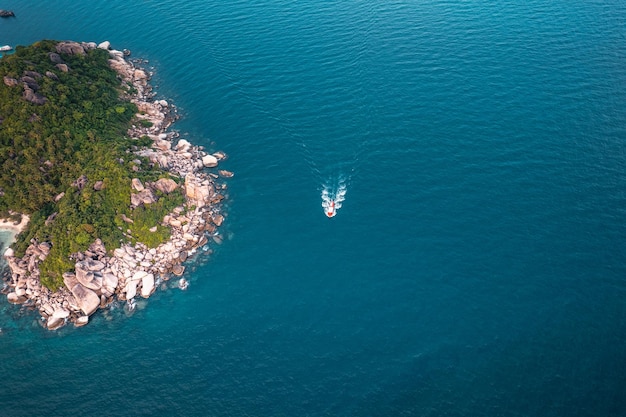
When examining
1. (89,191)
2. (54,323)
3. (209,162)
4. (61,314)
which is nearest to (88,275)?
(61,314)

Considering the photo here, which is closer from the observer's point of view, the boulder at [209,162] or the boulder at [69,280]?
the boulder at [69,280]

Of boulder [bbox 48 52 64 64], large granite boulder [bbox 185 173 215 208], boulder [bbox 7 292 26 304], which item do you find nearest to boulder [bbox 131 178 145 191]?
large granite boulder [bbox 185 173 215 208]

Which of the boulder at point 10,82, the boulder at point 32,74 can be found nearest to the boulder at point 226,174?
the boulder at point 32,74

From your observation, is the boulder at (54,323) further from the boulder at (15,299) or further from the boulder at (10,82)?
the boulder at (10,82)

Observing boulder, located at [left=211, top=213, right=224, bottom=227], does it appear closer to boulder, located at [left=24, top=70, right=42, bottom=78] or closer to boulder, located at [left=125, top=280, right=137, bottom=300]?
boulder, located at [left=125, top=280, right=137, bottom=300]

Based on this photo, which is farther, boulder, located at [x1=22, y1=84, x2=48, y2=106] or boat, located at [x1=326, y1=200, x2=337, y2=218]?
boulder, located at [x1=22, y1=84, x2=48, y2=106]

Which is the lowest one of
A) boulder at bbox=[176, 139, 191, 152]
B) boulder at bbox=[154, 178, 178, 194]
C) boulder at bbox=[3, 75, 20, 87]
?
boulder at bbox=[154, 178, 178, 194]

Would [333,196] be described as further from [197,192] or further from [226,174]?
[197,192]

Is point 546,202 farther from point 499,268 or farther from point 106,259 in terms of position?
point 106,259
